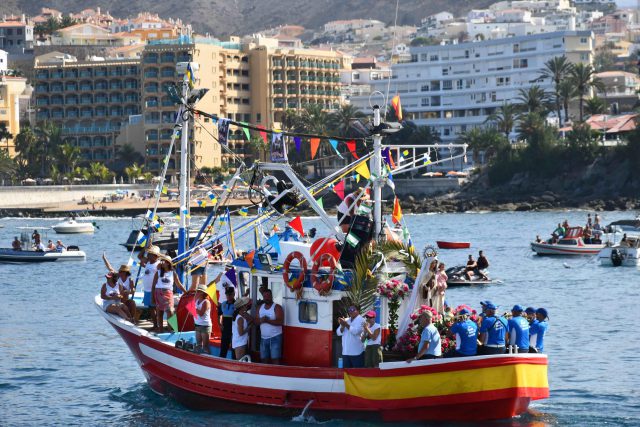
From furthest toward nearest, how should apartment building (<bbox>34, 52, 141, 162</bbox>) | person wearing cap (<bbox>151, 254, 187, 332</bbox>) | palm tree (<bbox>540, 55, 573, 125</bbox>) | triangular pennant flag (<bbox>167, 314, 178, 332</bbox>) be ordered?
apartment building (<bbox>34, 52, 141, 162</bbox>) → palm tree (<bbox>540, 55, 573, 125</bbox>) → triangular pennant flag (<bbox>167, 314, 178, 332</bbox>) → person wearing cap (<bbox>151, 254, 187, 332</bbox>)

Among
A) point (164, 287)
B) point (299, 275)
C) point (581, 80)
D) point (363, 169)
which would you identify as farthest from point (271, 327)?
point (581, 80)

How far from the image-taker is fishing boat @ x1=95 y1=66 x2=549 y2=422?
23.8 m

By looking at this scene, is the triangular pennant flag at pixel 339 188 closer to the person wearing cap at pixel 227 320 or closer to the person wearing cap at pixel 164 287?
the person wearing cap at pixel 227 320

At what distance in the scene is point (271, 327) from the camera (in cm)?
2567

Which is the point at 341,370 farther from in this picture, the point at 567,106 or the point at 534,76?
the point at 534,76

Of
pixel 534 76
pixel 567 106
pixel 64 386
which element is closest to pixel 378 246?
pixel 64 386

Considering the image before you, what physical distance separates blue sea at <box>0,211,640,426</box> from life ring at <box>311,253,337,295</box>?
2.60 metres

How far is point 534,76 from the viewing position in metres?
171

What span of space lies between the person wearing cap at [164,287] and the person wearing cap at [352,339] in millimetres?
5612

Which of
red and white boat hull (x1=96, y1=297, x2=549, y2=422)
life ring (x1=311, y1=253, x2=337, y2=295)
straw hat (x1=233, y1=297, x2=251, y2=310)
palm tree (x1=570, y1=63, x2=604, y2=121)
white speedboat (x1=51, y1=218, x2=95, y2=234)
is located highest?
palm tree (x1=570, y1=63, x2=604, y2=121)

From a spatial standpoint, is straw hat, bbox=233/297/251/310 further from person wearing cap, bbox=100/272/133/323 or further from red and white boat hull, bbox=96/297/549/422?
person wearing cap, bbox=100/272/133/323

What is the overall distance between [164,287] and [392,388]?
6.96 metres

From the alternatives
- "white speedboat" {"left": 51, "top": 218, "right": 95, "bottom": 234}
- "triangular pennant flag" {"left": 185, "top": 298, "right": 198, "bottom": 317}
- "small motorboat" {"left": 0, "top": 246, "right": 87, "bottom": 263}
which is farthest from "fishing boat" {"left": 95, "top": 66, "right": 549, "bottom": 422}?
"white speedboat" {"left": 51, "top": 218, "right": 95, "bottom": 234}

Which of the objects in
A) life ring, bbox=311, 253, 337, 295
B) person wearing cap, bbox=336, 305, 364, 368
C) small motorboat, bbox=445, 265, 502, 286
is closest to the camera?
person wearing cap, bbox=336, 305, 364, 368
